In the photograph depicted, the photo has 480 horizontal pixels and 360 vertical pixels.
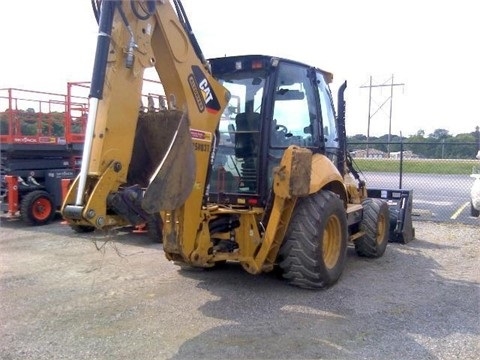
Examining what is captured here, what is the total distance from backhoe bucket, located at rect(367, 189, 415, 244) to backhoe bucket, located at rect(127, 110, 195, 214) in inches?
204

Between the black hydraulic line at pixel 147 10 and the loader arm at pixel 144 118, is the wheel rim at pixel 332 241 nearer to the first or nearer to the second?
the loader arm at pixel 144 118

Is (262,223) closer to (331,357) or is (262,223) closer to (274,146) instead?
(274,146)

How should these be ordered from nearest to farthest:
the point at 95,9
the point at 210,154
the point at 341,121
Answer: the point at 95,9 < the point at 210,154 < the point at 341,121

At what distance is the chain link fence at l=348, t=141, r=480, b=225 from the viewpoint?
11812 millimetres

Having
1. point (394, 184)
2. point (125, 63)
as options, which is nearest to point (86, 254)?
point (125, 63)

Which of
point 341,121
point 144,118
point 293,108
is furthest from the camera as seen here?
point 341,121

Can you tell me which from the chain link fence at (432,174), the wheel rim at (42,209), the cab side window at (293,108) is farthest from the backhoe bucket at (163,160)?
the wheel rim at (42,209)

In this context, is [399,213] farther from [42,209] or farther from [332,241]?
[42,209]

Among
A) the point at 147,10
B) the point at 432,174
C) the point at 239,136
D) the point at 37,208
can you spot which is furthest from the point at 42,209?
the point at 432,174

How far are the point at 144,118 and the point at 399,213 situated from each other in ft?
17.9

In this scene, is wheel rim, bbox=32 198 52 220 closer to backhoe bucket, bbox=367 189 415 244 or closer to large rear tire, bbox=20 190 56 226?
large rear tire, bbox=20 190 56 226

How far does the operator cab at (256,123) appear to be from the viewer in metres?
5.40

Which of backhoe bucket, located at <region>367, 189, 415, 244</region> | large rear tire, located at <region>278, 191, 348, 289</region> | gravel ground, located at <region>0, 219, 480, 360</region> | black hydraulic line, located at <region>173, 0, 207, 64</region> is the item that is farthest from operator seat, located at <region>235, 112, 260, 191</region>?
backhoe bucket, located at <region>367, 189, 415, 244</region>

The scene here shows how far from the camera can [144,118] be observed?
14.9 ft
